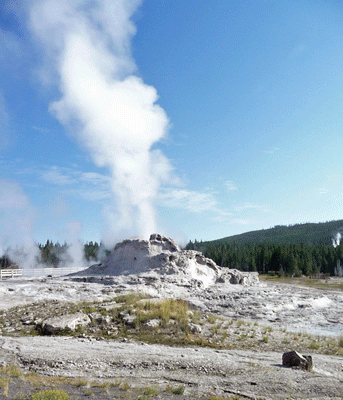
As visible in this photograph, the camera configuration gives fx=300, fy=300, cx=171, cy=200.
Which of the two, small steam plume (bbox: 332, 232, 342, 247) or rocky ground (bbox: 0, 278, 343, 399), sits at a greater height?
small steam plume (bbox: 332, 232, 342, 247)

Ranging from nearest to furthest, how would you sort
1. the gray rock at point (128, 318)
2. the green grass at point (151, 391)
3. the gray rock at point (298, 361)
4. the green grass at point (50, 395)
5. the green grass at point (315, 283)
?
the green grass at point (50, 395), the green grass at point (151, 391), the gray rock at point (298, 361), the gray rock at point (128, 318), the green grass at point (315, 283)

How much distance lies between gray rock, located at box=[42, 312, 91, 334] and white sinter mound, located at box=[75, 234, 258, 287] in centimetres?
1801

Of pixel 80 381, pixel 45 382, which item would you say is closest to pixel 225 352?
pixel 80 381

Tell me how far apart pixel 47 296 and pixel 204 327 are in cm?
1320

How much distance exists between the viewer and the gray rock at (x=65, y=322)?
49.6 ft

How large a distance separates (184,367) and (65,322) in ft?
25.0

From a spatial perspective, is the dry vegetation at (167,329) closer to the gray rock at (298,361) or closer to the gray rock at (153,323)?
the gray rock at (153,323)

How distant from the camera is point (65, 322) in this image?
617 inches

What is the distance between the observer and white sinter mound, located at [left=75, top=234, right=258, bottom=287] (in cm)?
3553

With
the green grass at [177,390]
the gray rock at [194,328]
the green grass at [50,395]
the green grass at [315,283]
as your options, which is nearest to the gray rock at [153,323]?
the gray rock at [194,328]

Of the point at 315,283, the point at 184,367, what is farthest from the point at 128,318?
the point at 315,283

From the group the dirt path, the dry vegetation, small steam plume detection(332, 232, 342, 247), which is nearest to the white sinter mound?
the dry vegetation

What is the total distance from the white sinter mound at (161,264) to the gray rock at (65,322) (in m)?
18.0

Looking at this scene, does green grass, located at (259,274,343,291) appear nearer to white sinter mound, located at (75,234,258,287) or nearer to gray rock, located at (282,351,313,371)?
white sinter mound, located at (75,234,258,287)
